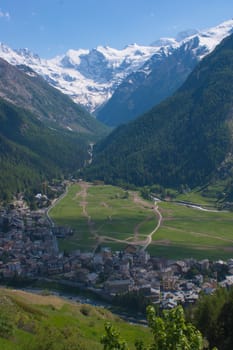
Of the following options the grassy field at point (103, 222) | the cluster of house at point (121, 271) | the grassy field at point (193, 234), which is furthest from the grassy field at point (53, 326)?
the grassy field at point (103, 222)

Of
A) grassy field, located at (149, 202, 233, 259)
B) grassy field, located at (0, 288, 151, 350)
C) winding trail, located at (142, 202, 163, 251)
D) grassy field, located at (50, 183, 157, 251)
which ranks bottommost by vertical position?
grassy field, located at (50, 183, 157, 251)

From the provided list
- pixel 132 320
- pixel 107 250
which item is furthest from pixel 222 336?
pixel 107 250

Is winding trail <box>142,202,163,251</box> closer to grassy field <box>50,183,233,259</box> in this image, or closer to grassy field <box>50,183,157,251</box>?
grassy field <box>50,183,233,259</box>

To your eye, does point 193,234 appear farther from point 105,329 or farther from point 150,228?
point 105,329

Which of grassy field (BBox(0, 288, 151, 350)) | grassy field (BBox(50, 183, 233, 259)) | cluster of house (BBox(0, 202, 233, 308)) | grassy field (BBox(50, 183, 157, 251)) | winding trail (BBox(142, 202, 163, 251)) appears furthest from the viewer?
grassy field (BBox(50, 183, 157, 251))

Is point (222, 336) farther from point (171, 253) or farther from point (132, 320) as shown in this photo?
point (171, 253)

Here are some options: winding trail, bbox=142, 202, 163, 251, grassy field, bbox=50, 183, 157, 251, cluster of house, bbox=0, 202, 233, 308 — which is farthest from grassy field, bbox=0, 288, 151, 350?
winding trail, bbox=142, 202, 163, 251

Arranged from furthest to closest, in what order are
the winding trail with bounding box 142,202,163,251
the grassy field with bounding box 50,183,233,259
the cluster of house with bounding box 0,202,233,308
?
the winding trail with bounding box 142,202,163,251, the grassy field with bounding box 50,183,233,259, the cluster of house with bounding box 0,202,233,308
